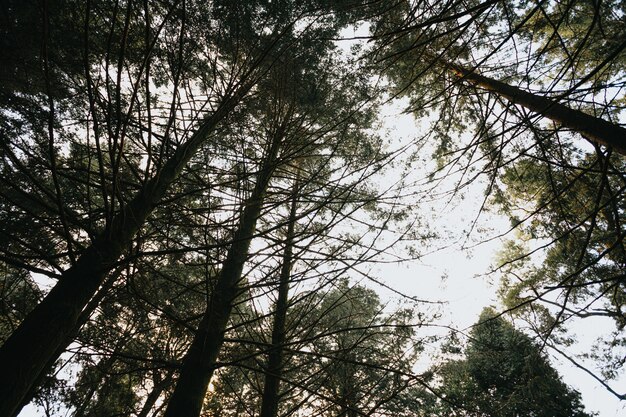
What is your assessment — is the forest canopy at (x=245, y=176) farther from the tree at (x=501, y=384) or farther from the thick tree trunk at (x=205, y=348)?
the tree at (x=501, y=384)

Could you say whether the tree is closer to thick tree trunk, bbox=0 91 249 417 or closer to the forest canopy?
the forest canopy

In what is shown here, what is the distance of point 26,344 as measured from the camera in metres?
1.55

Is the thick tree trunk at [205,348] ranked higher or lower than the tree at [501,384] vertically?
lower

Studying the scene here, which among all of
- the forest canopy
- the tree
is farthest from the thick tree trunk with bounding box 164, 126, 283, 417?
the tree

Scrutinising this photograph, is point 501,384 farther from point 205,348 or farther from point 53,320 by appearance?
point 53,320

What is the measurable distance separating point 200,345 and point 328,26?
210 inches

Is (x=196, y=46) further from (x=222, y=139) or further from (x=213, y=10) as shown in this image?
(x=222, y=139)

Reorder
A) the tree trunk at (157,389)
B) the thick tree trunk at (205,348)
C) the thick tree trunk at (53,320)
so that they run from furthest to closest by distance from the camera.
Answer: the tree trunk at (157,389) < the thick tree trunk at (205,348) < the thick tree trunk at (53,320)

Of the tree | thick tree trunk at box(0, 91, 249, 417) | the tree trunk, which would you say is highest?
the tree

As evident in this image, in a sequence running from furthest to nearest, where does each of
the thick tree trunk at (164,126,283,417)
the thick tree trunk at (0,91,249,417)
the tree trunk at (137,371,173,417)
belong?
the tree trunk at (137,371,173,417) → the thick tree trunk at (164,126,283,417) → the thick tree trunk at (0,91,249,417)

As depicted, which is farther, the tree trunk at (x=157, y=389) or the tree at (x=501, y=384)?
the tree at (x=501, y=384)

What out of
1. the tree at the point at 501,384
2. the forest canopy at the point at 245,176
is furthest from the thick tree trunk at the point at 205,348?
the tree at the point at 501,384

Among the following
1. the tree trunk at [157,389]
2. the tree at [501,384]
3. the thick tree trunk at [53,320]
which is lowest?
the thick tree trunk at [53,320]

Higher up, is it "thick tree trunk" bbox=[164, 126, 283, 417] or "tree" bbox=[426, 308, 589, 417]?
"tree" bbox=[426, 308, 589, 417]
